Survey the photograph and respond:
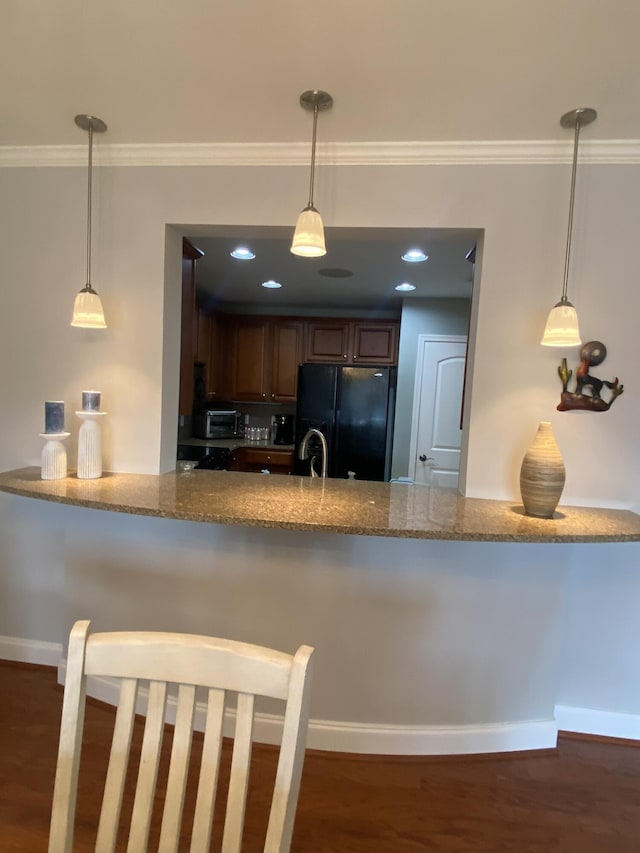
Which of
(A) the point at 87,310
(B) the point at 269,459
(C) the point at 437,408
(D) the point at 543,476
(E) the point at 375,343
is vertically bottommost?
(B) the point at 269,459

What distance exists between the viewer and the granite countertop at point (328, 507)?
143 centimetres

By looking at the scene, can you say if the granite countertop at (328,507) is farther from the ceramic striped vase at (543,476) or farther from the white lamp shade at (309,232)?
the white lamp shade at (309,232)

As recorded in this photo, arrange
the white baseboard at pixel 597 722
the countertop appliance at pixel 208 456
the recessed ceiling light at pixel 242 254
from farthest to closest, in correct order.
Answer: the countertop appliance at pixel 208 456, the recessed ceiling light at pixel 242 254, the white baseboard at pixel 597 722

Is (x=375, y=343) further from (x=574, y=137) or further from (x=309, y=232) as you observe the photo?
(x=309, y=232)

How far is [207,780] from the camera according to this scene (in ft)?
2.48

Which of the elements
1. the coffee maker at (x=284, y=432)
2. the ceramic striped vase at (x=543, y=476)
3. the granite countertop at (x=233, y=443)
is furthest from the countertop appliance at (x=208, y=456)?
the ceramic striped vase at (x=543, y=476)

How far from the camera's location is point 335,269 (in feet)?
11.1

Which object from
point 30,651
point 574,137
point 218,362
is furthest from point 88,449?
point 218,362

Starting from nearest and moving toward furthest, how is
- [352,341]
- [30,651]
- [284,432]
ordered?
1. [30,651]
2. [352,341]
3. [284,432]

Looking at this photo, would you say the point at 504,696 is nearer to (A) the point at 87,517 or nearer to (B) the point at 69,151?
(A) the point at 87,517

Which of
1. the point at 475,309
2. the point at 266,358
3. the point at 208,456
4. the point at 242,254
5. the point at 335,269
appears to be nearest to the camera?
the point at 475,309

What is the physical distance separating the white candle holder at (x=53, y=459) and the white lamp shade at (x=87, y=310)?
0.46m

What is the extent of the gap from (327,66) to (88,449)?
5.20ft

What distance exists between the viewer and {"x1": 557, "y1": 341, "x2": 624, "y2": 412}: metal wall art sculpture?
1739mm
